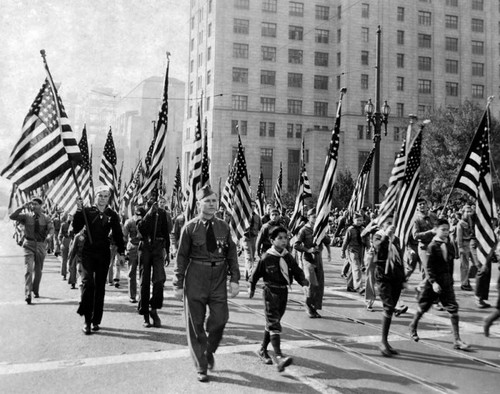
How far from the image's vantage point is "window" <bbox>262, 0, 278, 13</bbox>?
60094 mm

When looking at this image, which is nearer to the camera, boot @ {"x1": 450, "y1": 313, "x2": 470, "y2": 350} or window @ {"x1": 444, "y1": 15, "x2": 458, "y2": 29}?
boot @ {"x1": 450, "y1": 313, "x2": 470, "y2": 350}

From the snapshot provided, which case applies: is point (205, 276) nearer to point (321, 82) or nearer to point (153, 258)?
point (153, 258)

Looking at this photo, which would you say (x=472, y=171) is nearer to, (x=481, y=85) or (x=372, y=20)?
(x=372, y=20)

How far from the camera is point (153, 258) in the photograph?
8.20 metres

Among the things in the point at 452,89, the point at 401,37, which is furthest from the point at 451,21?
the point at 452,89

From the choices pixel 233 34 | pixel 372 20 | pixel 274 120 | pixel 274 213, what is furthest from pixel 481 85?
pixel 274 213

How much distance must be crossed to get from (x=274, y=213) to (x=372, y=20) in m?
55.2

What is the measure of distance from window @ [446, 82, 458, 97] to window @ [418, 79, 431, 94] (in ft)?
8.80

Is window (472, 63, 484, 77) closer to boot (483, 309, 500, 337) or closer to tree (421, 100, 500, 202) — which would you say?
tree (421, 100, 500, 202)

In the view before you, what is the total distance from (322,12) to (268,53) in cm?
886

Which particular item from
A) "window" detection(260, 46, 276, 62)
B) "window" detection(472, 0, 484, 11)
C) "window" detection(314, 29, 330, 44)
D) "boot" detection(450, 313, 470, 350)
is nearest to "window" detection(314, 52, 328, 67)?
"window" detection(314, 29, 330, 44)

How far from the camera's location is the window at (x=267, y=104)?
60.1m

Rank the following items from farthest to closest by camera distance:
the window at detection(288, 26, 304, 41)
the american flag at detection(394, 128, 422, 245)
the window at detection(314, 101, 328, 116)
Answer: the window at detection(314, 101, 328, 116), the window at detection(288, 26, 304, 41), the american flag at detection(394, 128, 422, 245)

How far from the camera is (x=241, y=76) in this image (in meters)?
59.5
